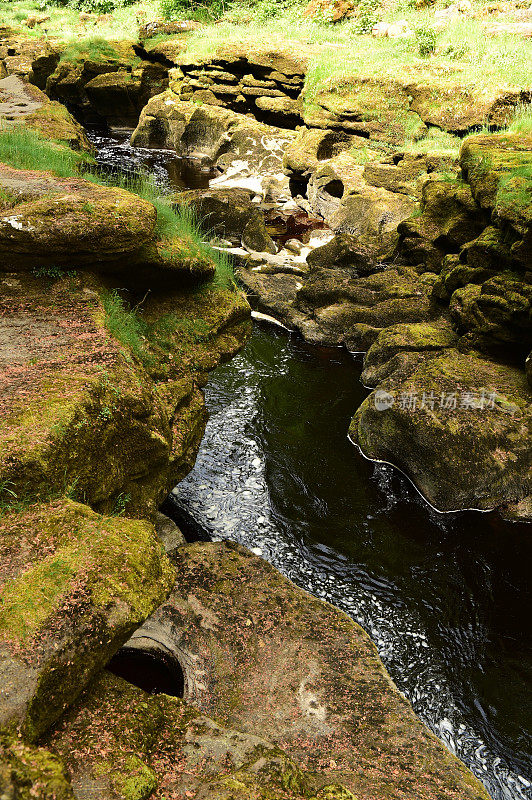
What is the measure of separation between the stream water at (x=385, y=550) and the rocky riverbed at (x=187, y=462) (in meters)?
0.67

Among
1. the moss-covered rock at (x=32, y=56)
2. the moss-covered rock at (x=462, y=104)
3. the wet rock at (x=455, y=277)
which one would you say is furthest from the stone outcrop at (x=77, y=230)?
the moss-covered rock at (x=32, y=56)

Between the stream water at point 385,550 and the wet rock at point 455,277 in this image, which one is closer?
the stream water at point 385,550

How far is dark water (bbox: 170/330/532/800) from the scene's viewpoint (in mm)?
5816

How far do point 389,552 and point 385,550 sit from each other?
6 cm

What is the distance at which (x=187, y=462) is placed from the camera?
7.28m

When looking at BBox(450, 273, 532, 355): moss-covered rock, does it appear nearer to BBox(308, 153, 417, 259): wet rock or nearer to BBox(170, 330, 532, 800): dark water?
BBox(170, 330, 532, 800): dark water

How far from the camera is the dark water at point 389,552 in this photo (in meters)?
5.82

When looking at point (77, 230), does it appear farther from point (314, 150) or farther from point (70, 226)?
point (314, 150)

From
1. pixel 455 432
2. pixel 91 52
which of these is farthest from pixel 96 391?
pixel 91 52

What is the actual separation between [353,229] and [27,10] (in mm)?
37188

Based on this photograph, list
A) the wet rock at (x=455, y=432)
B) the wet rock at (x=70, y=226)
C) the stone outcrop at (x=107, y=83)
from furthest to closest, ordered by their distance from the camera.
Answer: the stone outcrop at (x=107, y=83)
the wet rock at (x=455, y=432)
the wet rock at (x=70, y=226)

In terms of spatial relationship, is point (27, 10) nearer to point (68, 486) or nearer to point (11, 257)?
point (11, 257)

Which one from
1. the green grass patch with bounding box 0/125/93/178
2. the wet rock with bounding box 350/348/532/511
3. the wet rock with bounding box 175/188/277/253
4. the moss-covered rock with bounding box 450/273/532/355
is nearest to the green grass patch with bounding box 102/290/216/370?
the green grass patch with bounding box 0/125/93/178

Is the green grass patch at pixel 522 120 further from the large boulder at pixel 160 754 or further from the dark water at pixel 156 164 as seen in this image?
the large boulder at pixel 160 754
